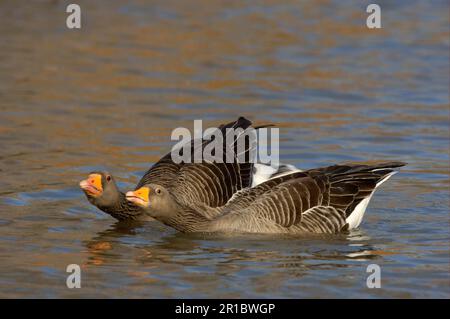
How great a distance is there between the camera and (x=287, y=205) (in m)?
11.4

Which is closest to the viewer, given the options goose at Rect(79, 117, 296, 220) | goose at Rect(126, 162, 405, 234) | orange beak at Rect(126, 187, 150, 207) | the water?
the water

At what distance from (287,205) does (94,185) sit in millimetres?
2040

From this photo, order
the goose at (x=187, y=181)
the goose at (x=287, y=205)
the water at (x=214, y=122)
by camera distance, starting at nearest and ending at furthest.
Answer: the water at (x=214, y=122)
the goose at (x=287, y=205)
the goose at (x=187, y=181)

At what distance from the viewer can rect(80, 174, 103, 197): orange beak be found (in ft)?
37.4

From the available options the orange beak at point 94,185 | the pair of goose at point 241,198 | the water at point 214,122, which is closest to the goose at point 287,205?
the pair of goose at point 241,198

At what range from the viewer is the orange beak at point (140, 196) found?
424 inches

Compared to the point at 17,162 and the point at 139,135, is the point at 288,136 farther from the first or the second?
the point at 17,162

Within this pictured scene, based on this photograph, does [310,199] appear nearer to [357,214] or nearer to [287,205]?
[287,205]

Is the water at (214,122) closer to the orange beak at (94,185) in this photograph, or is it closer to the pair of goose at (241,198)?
the pair of goose at (241,198)

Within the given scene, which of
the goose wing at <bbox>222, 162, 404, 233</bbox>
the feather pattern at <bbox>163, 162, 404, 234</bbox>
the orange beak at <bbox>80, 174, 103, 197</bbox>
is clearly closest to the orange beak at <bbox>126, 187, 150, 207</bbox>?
the feather pattern at <bbox>163, 162, 404, 234</bbox>

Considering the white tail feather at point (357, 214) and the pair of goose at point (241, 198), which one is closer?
the pair of goose at point (241, 198)

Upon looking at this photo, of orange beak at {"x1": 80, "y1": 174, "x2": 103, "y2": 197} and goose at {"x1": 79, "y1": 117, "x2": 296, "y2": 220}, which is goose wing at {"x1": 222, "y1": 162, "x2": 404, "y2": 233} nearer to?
goose at {"x1": 79, "y1": 117, "x2": 296, "y2": 220}

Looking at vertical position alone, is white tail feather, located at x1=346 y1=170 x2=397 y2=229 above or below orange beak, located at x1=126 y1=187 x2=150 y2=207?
below

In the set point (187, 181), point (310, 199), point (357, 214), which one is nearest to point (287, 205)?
point (310, 199)
